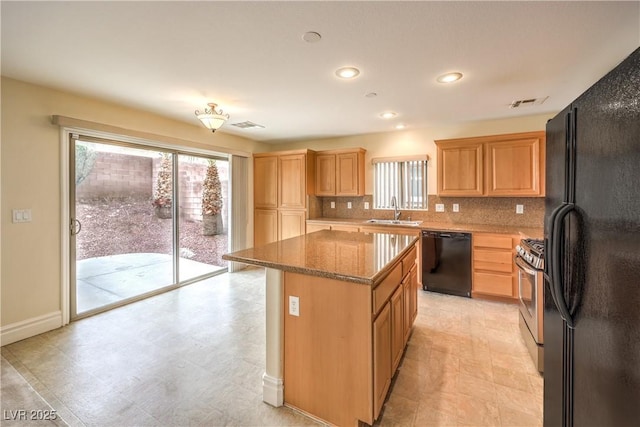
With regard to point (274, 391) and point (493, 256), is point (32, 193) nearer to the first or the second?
point (274, 391)

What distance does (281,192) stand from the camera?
5.27 m

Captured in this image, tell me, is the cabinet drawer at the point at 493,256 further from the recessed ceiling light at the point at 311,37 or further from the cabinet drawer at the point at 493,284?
the recessed ceiling light at the point at 311,37

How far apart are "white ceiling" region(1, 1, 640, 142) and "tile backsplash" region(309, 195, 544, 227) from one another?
1.34 metres

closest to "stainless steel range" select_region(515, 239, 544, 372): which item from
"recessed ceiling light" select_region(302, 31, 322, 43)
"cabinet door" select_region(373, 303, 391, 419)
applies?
"cabinet door" select_region(373, 303, 391, 419)

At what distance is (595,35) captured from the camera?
1.92 metres

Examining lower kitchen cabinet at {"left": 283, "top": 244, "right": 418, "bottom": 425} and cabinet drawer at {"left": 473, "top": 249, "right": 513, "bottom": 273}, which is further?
cabinet drawer at {"left": 473, "top": 249, "right": 513, "bottom": 273}

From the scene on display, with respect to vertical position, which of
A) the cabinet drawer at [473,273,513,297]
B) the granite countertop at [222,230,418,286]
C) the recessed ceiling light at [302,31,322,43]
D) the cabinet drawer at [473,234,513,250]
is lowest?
the cabinet drawer at [473,273,513,297]

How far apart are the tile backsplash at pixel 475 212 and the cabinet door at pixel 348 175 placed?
0.35m

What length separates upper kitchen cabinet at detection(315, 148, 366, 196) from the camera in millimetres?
4941

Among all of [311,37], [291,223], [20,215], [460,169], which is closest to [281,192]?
[291,223]

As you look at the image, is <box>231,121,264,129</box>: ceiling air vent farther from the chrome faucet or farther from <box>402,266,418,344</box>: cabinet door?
<box>402,266,418,344</box>: cabinet door

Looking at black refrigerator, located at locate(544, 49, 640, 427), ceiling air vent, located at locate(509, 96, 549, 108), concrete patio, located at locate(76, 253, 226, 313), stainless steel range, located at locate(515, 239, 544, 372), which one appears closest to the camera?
black refrigerator, located at locate(544, 49, 640, 427)

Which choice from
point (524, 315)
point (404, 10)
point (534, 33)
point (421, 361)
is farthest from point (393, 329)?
point (534, 33)

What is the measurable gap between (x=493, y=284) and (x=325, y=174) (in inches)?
121
